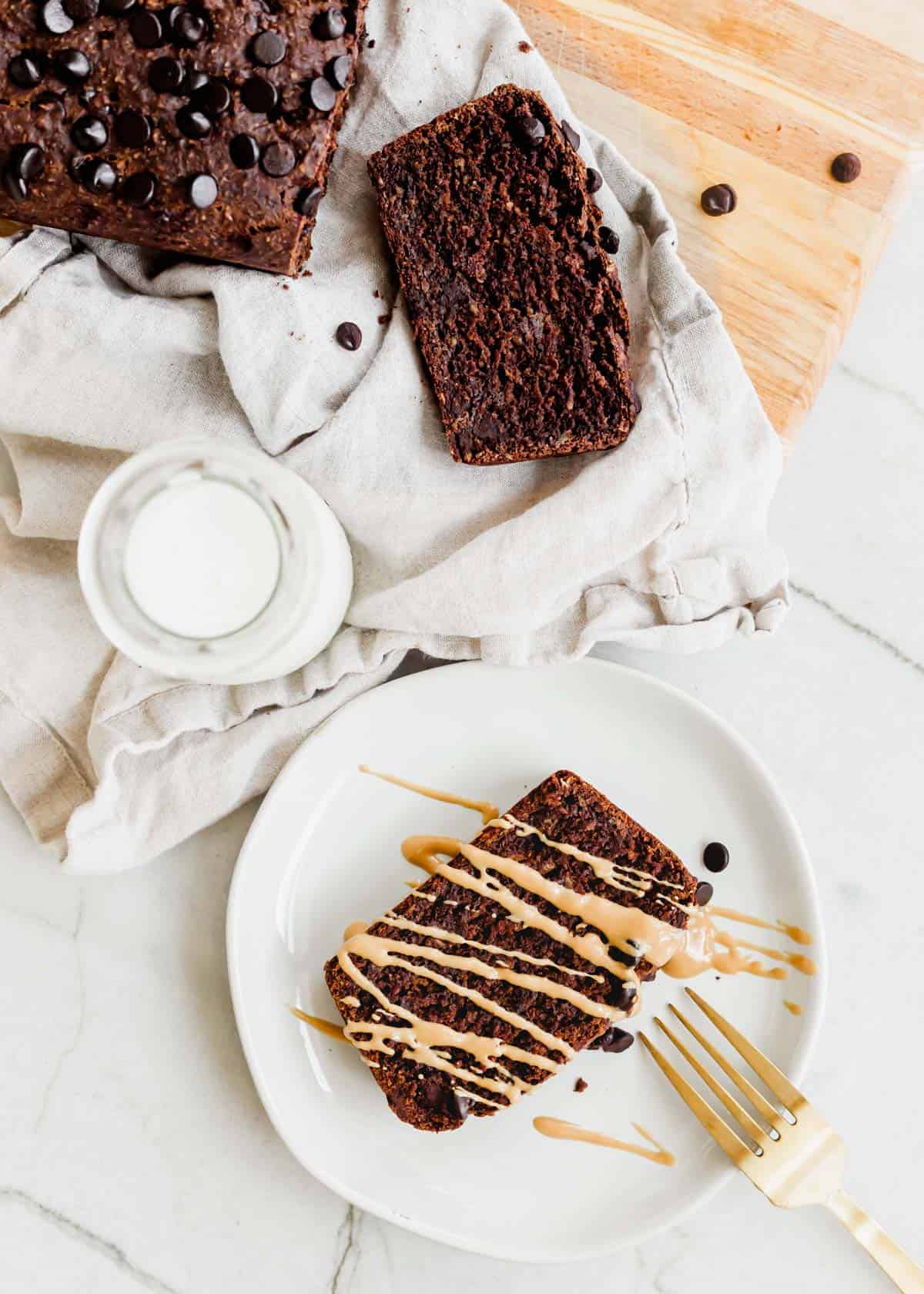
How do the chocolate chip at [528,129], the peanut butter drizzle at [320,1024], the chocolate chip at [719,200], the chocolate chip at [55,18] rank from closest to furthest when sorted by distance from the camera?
the chocolate chip at [55,18] < the chocolate chip at [528,129] < the chocolate chip at [719,200] < the peanut butter drizzle at [320,1024]

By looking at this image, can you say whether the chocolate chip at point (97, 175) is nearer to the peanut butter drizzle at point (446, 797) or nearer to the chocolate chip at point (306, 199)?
the chocolate chip at point (306, 199)

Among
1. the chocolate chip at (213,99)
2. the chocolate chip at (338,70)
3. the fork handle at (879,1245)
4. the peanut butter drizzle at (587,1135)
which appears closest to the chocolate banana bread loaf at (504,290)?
the chocolate chip at (338,70)

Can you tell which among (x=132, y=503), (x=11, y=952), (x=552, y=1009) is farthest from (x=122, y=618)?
(x=552, y=1009)

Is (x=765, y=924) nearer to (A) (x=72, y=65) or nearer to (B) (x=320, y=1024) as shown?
(B) (x=320, y=1024)

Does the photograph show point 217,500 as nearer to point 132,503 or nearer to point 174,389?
point 132,503

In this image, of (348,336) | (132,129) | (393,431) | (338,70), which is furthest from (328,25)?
(393,431)
